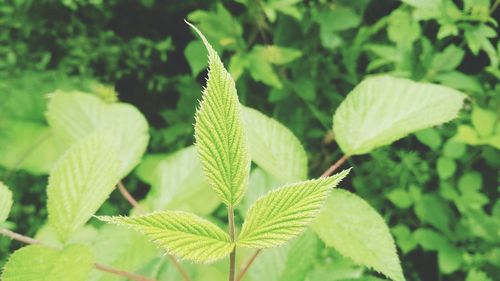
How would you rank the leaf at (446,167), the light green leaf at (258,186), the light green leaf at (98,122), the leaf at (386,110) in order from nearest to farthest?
1. the leaf at (386,110)
2. the light green leaf at (98,122)
3. the light green leaf at (258,186)
4. the leaf at (446,167)

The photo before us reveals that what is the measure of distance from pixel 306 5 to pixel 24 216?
5.06ft

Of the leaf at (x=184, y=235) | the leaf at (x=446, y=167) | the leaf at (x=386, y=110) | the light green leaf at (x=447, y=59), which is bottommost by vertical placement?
the leaf at (x=446, y=167)

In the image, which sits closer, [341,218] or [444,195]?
[341,218]

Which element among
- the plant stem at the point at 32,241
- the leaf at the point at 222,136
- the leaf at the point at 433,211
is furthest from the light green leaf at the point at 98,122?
the leaf at the point at 433,211

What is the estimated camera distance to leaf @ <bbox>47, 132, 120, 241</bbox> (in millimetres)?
882

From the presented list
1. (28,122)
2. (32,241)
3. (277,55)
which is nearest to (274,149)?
(32,241)

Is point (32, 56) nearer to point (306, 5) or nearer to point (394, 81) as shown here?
point (306, 5)

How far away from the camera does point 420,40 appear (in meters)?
1.80

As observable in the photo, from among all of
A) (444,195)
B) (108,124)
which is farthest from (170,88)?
→ (444,195)

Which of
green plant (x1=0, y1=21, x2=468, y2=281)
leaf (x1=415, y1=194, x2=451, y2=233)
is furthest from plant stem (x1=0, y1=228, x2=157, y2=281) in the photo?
leaf (x1=415, y1=194, x2=451, y2=233)

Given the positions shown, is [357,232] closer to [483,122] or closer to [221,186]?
[221,186]

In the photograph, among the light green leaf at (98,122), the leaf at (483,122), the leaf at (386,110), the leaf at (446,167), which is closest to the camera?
the leaf at (386,110)

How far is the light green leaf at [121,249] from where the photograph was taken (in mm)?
1172

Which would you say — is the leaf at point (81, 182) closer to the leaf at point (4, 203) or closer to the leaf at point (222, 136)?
the leaf at point (4, 203)
